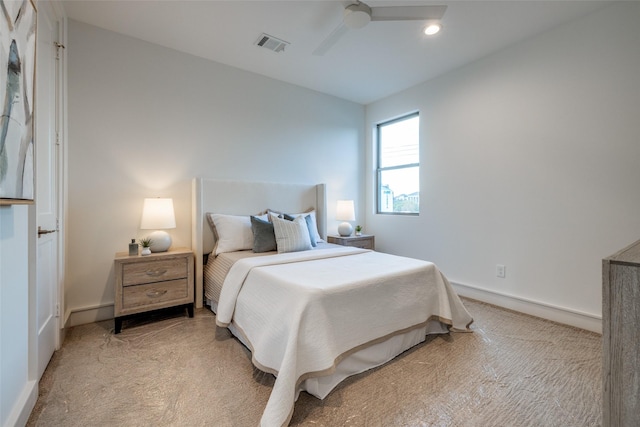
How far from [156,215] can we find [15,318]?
4.51 ft

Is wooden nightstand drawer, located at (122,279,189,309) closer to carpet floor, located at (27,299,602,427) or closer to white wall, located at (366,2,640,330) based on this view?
carpet floor, located at (27,299,602,427)

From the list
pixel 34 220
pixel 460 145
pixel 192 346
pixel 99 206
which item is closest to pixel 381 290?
pixel 192 346

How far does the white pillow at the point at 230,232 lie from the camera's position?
2.82m

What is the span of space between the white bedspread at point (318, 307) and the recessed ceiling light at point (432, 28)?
209cm

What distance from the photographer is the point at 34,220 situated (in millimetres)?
1510

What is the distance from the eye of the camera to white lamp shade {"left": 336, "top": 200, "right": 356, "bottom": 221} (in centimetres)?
392

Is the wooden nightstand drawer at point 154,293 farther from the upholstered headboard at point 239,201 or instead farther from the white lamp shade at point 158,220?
the white lamp shade at point 158,220

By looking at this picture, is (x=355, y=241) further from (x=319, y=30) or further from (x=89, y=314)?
(x=89, y=314)

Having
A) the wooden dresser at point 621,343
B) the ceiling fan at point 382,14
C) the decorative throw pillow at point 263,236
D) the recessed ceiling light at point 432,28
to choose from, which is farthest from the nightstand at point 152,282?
the recessed ceiling light at point 432,28

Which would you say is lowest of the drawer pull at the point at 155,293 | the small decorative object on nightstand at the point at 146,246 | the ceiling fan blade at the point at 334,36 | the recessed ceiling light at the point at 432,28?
Answer: the drawer pull at the point at 155,293

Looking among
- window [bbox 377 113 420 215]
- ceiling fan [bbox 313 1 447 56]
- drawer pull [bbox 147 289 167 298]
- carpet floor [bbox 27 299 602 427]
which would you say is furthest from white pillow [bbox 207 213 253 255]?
window [bbox 377 113 420 215]

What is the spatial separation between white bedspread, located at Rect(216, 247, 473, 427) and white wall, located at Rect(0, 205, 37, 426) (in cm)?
104

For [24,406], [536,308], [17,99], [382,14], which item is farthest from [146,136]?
[536,308]

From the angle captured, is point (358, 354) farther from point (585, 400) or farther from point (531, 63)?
point (531, 63)
